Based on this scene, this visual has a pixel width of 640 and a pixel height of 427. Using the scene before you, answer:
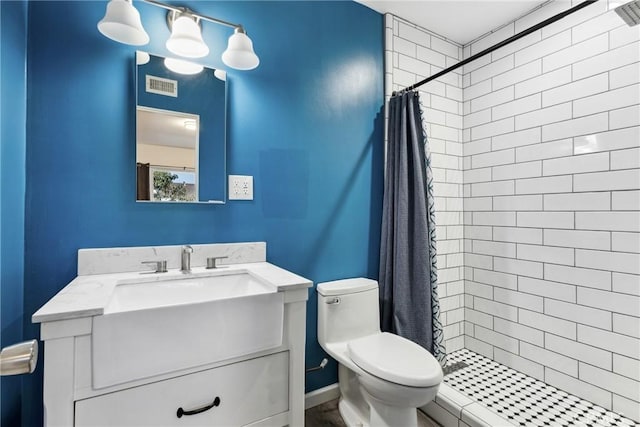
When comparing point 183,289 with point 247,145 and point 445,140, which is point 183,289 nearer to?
point 247,145

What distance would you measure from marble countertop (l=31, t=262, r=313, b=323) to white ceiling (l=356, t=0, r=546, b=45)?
185 centimetres

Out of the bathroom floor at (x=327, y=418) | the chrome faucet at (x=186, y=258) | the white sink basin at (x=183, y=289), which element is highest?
the chrome faucet at (x=186, y=258)

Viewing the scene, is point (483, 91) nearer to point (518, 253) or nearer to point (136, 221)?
point (518, 253)

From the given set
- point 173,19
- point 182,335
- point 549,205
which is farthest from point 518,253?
point 173,19

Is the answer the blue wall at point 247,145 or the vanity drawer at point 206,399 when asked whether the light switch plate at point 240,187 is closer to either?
the blue wall at point 247,145

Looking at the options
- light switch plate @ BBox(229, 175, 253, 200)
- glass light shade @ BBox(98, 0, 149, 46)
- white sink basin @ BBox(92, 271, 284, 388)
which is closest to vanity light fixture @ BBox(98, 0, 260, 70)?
glass light shade @ BBox(98, 0, 149, 46)

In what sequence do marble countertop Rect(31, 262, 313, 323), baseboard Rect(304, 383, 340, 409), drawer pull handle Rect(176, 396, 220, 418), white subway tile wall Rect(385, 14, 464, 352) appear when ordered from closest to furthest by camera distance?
1. marble countertop Rect(31, 262, 313, 323)
2. drawer pull handle Rect(176, 396, 220, 418)
3. baseboard Rect(304, 383, 340, 409)
4. white subway tile wall Rect(385, 14, 464, 352)

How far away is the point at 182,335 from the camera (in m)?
0.94

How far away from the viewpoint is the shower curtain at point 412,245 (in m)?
1.81

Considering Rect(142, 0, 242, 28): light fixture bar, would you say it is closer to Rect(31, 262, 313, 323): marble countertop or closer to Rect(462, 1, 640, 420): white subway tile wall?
Rect(31, 262, 313, 323): marble countertop

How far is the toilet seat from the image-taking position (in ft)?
4.05

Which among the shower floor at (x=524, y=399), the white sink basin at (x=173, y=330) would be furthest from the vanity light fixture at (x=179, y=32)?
the shower floor at (x=524, y=399)

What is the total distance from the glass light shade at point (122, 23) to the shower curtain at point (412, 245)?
1434 millimetres

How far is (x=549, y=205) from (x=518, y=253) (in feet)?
1.22
